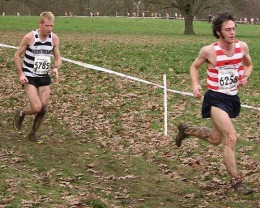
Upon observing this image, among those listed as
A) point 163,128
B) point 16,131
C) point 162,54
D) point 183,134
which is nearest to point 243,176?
point 183,134

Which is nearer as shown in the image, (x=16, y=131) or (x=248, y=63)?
(x=248, y=63)

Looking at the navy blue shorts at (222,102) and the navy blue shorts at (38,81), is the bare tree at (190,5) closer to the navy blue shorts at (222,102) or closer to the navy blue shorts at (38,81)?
the navy blue shorts at (38,81)

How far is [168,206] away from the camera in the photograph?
6969 mm

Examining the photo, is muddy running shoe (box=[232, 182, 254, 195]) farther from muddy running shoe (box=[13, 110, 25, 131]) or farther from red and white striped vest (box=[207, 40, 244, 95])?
muddy running shoe (box=[13, 110, 25, 131])

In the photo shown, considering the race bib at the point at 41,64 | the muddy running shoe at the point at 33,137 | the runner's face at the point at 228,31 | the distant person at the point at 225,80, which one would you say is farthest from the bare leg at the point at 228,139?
the muddy running shoe at the point at 33,137

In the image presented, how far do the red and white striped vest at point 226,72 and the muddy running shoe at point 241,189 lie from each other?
3.60ft

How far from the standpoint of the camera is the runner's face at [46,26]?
9602 mm

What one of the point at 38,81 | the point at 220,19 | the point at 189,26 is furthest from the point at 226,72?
the point at 189,26

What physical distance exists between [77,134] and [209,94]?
412cm

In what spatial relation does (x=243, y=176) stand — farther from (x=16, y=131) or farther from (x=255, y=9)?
(x=255, y=9)

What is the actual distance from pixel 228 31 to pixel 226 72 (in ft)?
1.57

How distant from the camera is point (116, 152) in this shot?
9938 mm

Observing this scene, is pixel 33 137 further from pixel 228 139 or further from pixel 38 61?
pixel 228 139

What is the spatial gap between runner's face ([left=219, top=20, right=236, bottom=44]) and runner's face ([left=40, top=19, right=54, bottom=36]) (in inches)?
124
